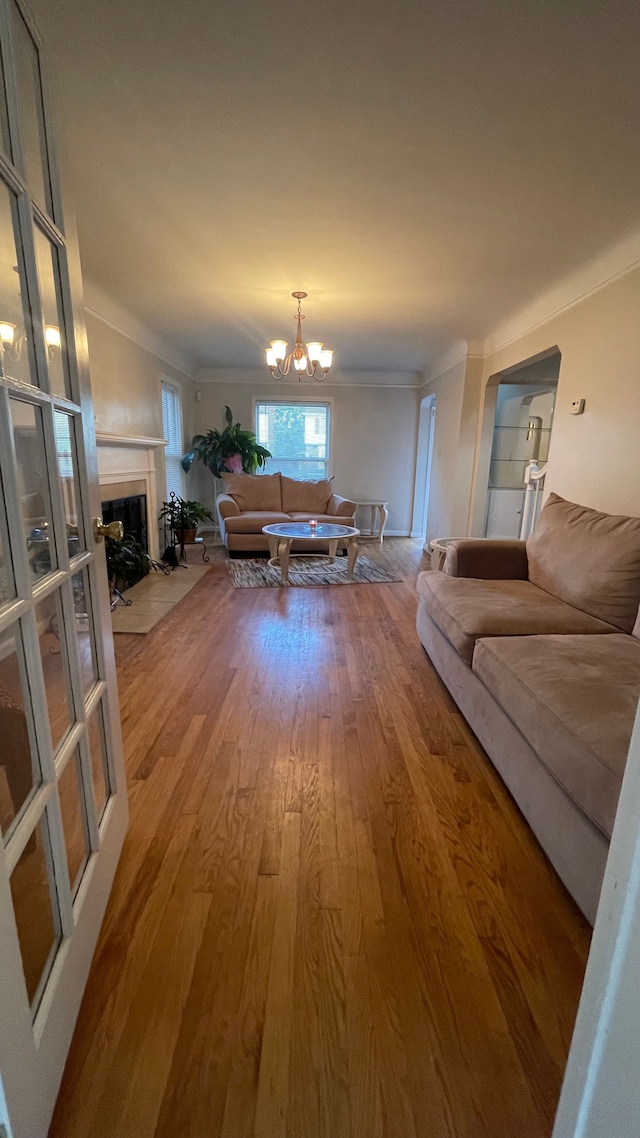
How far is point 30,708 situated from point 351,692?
170 cm

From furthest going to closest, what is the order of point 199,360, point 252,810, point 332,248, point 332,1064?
point 199,360, point 332,248, point 252,810, point 332,1064

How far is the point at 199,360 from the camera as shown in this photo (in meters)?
6.14

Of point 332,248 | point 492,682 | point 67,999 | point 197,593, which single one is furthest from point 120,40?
point 197,593

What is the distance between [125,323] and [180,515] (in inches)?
74.0

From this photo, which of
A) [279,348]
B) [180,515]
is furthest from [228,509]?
[279,348]

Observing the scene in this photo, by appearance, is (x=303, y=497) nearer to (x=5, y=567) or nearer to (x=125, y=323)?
(x=125, y=323)

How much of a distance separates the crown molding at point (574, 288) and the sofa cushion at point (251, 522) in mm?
2801

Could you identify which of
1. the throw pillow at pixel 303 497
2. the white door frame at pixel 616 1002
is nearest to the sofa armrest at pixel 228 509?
the throw pillow at pixel 303 497

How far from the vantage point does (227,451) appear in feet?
20.4

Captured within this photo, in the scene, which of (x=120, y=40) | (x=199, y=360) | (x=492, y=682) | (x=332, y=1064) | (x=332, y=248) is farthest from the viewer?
(x=199, y=360)

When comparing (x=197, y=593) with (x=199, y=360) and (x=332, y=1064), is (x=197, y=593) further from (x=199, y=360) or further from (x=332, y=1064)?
(x=199, y=360)

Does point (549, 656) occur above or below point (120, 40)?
below

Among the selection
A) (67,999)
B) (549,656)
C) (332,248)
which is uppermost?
(332,248)

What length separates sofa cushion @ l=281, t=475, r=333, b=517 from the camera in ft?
19.4
